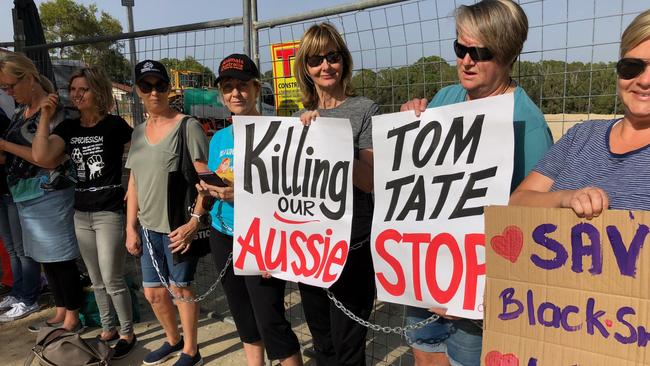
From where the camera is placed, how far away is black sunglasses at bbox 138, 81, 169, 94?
2.62 metres

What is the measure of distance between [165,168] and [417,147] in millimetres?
1593

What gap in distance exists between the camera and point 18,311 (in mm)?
3922

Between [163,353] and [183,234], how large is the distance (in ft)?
3.60

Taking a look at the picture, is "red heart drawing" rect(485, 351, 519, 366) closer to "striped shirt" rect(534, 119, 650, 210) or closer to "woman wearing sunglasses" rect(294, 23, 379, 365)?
"striped shirt" rect(534, 119, 650, 210)

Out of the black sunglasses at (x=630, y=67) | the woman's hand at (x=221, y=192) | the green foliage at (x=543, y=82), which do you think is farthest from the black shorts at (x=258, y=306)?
the black sunglasses at (x=630, y=67)

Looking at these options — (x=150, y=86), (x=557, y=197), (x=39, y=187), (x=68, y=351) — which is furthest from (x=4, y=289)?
(x=557, y=197)

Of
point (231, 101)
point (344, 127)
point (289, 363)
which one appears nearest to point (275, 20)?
point (231, 101)

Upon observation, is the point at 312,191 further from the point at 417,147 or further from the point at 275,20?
the point at 275,20

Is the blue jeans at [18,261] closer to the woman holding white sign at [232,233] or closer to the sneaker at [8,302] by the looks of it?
the sneaker at [8,302]

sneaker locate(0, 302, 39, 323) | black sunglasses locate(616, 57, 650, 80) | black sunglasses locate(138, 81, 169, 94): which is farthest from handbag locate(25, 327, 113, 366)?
black sunglasses locate(616, 57, 650, 80)

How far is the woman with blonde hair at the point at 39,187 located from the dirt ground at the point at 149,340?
15.4 inches

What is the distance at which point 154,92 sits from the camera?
2648mm

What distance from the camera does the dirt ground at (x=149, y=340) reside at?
322 cm

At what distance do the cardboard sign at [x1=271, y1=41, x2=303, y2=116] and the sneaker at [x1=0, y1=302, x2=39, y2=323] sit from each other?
294 cm
